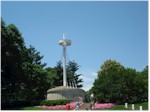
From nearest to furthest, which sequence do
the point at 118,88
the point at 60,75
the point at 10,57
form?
the point at 10,57, the point at 118,88, the point at 60,75

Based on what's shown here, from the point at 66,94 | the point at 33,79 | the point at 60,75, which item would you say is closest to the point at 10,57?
the point at 66,94

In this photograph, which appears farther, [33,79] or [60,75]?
[60,75]

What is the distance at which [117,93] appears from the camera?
31.4 metres

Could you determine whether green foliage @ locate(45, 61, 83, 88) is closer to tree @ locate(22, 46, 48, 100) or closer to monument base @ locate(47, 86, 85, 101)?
tree @ locate(22, 46, 48, 100)

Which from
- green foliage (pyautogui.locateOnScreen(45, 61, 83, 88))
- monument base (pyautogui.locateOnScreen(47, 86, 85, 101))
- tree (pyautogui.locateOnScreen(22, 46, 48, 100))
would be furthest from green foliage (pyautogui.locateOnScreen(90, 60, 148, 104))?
green foliage (pyautogui.locateOnScreen(45, 61, 83, 88))

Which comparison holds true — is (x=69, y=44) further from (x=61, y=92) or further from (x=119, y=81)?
(x=119, y=81)

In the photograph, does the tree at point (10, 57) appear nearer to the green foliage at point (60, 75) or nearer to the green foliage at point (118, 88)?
the green foliage at point (118, 88)

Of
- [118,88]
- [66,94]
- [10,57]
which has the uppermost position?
[10,57]

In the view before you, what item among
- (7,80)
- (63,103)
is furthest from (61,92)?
(7,80)

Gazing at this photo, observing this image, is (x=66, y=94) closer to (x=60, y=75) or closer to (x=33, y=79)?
(x=33, y=79)

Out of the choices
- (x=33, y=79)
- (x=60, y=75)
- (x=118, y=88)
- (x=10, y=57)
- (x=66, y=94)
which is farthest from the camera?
(x=60, y=75)

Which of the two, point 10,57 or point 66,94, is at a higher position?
point 10,57

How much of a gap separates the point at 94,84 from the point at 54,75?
19519 millimetres

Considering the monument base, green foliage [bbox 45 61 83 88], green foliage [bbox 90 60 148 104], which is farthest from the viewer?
green foliage [bbox 45 61 83 88]
